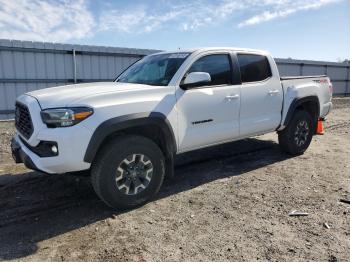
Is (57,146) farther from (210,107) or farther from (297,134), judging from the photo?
(297,134)

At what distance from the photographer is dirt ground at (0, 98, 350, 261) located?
3.02 metres

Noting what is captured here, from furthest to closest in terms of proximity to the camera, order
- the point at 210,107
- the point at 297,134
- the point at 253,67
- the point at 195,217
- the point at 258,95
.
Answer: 1. the point at 297,134
2. the point at 253,67
3. the point at 258,95
4. the point at 210,107
5. the point at 195,217

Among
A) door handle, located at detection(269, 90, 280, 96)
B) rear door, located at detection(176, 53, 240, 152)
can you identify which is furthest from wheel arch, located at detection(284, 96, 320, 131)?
rear door, located at detection(176, 53, 240, 152)

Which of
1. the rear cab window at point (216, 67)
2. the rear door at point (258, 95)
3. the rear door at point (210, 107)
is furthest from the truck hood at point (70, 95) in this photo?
the rear door at point (258, 95)

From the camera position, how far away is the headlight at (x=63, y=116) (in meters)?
3.33

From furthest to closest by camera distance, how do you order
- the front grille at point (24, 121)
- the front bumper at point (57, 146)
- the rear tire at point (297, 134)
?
the rear tire at point (297, 134) < the front grille at point (24, 121) < the front bumper at point (57, 146)

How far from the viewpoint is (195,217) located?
12.2 ft

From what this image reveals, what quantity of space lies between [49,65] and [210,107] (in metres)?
8.68

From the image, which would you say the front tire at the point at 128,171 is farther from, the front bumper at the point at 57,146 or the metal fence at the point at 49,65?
the metal fence at the point at 49,65

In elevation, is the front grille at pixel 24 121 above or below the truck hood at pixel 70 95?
below

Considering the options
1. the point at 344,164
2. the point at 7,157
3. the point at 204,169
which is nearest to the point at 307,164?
the point at 344,164

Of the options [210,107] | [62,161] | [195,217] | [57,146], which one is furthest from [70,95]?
[195,217]

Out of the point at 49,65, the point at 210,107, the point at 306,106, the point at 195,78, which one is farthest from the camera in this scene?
the point at 49,65

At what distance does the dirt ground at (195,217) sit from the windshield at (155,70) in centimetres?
156
